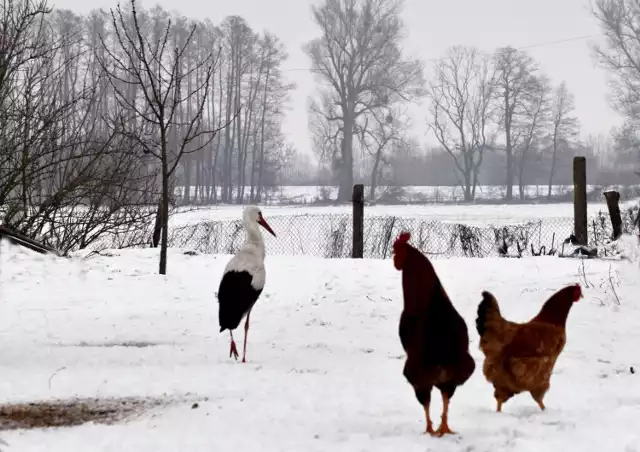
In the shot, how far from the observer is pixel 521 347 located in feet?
14.6

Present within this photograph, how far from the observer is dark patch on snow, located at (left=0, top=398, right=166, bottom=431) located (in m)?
4.62

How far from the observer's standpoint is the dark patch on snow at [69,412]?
462 centimetres

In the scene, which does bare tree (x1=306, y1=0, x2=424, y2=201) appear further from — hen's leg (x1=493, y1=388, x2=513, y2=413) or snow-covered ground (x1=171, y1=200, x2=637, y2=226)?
hen's leg (x1=493, y1=388, x2=513, y2=413)

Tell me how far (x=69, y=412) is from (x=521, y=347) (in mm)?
3424

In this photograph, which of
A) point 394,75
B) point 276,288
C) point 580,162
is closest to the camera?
point 276,288

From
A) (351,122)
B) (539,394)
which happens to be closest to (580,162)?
(539,394)

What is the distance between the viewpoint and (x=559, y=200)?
5291cm

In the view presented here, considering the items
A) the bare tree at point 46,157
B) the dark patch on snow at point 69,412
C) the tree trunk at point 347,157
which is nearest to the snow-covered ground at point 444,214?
the tree trunk at point 347,157

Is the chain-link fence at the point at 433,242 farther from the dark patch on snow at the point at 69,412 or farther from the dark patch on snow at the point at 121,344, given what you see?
the dark patch on snow at the point at 69,412

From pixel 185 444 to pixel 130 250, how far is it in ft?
30.8

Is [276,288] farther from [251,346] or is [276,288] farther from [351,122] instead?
[351,122]

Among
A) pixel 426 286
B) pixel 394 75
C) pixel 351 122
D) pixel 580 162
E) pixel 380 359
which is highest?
pixel 394 75

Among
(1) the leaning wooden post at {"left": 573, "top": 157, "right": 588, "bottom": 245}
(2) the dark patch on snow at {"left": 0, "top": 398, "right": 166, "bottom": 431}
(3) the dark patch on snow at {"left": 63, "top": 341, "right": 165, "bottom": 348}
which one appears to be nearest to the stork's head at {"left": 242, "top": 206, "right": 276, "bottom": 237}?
(3) the dark patch on snow at {"left": 63, "top": 341, "right": 165, "bottom": 348}

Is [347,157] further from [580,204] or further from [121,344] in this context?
[121,344]
